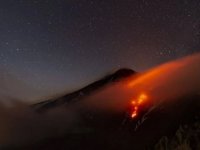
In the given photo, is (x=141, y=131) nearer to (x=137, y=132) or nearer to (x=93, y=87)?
(x=137, y=132)

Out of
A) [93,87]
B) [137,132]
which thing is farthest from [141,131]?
[93,87]

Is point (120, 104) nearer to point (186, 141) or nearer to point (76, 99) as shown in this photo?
point (76, 99)

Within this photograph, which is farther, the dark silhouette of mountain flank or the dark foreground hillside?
the dark silhouette of mountain flank

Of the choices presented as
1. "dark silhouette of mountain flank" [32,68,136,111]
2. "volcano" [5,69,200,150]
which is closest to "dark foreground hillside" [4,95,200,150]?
"volcano" [5,69,200,150]

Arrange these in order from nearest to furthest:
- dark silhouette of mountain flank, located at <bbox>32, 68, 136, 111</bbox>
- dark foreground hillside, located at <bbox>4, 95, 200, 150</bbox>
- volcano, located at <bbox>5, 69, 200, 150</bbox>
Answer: volcano, located at <bbox>5, 69, 200, 150</bbox> < dark foreground hillside, located at <bbox>4, 95, 200, 150</bbox> < dark silhouette of mountain flank, located at <bbox>32, 68, 136, 111</bbox>

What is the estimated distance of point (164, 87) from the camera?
10144cm

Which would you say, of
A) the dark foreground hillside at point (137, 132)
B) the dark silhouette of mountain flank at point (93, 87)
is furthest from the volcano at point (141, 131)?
the dark silhouette of mountain flank at point (93, 87)

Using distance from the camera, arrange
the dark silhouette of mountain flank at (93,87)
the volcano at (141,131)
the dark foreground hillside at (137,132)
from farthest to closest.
Result: the dark silhouette of mountain flank at (93,87), the dark foreground hillside at (137,132), the volcano at (141,131)

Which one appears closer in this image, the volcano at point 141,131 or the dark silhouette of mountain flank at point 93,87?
the volcano at point 141,131

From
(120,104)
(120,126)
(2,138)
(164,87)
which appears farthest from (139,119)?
(2,138)

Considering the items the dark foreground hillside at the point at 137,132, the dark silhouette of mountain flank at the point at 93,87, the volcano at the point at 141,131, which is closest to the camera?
the volcano at the point at 141,131


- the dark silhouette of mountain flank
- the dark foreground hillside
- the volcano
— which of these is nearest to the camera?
the volcano

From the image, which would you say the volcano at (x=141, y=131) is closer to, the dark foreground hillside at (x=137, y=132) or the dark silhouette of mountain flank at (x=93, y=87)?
the dark foreground hillside at (x=137, y=132)

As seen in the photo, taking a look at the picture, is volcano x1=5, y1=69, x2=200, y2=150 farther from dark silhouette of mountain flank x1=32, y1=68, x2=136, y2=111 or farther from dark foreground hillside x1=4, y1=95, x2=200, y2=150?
dark silhouette of mountain flank x1=32, y1=68, x2=136, y2=111
